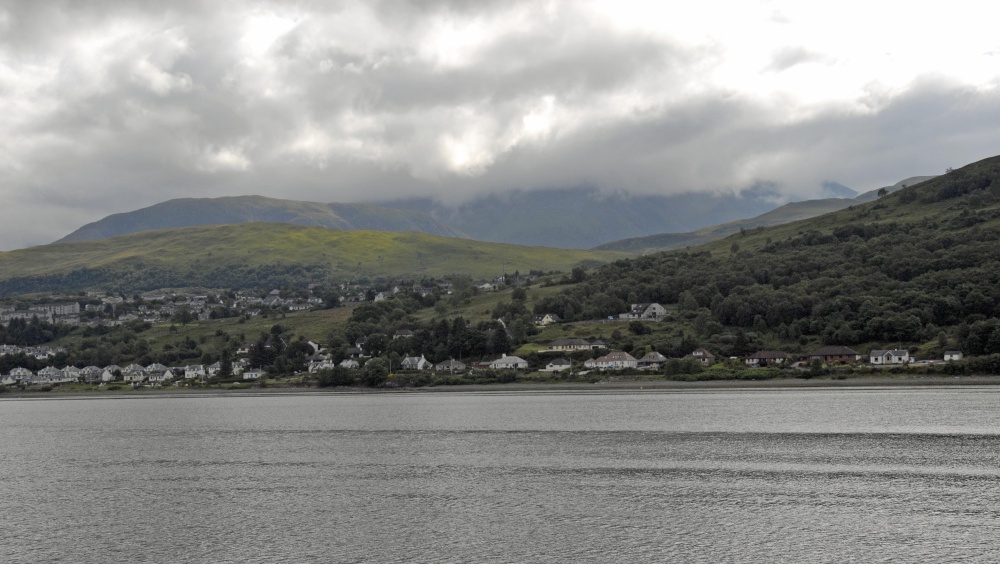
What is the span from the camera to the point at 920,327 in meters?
93.9

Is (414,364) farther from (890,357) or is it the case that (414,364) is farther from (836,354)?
(890,357)

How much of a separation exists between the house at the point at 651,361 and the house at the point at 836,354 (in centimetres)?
1563

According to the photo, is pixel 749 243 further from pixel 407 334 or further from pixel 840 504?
pixel 840 504

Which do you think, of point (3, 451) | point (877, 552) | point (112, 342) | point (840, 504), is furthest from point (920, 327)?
point (112, 342)

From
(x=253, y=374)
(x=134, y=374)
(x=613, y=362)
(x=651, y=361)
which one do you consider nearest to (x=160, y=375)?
(x=134, y=374)

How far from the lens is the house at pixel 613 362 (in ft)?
336

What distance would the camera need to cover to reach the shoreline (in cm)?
8012

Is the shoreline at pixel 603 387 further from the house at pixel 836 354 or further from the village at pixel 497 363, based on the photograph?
the house at pixel 836 354

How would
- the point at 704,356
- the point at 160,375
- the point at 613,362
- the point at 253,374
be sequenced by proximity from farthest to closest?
the point at 160,375 < the point at 253,374 < the point at 613,362 < the point at 704,356

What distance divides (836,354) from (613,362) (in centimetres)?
2415

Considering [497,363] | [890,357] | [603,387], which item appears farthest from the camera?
[497,363]

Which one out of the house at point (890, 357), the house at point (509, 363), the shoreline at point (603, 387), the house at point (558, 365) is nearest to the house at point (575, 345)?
the house at point (558, 365)

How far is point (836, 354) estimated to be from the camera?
93.4 metres

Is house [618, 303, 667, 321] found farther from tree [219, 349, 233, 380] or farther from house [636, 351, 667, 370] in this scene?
tree [219, 349, 233, 380]
